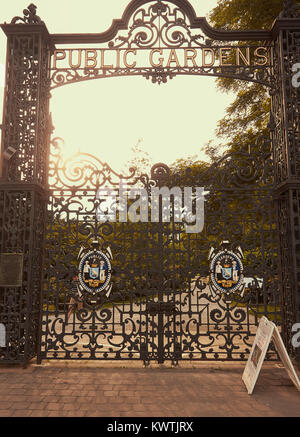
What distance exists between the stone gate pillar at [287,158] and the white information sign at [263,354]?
1053 mm

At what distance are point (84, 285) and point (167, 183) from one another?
8.10ft

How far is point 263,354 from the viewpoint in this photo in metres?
4.36

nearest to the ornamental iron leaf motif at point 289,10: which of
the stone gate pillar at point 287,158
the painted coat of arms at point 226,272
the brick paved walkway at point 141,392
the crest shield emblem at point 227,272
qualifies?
the stone gate pillar at point 287,158

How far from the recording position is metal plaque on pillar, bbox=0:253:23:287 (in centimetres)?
562

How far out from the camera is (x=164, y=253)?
237 inches

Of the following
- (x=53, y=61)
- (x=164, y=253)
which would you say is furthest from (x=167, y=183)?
(x=53, y=61)

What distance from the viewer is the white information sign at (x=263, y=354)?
14.4 ft

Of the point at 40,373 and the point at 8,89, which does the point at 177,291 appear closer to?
the point at 40,373

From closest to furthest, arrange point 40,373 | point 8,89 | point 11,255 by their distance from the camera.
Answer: point 40,373
point 11,255
point 8,89

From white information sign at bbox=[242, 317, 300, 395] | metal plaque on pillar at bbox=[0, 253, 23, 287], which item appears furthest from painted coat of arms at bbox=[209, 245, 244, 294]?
metal plaque on pillar at bbox=[0, 253, 23, 287]

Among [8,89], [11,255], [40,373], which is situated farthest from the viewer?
[8,89]

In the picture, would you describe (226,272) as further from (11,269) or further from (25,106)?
(25,106)

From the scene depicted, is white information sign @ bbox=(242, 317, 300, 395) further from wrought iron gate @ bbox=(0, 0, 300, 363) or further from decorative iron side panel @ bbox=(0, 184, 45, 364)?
decorative iron side panel @ bbox=(0, 184, 45, 364)

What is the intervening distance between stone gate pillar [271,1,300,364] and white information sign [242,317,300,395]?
41.5 inches
